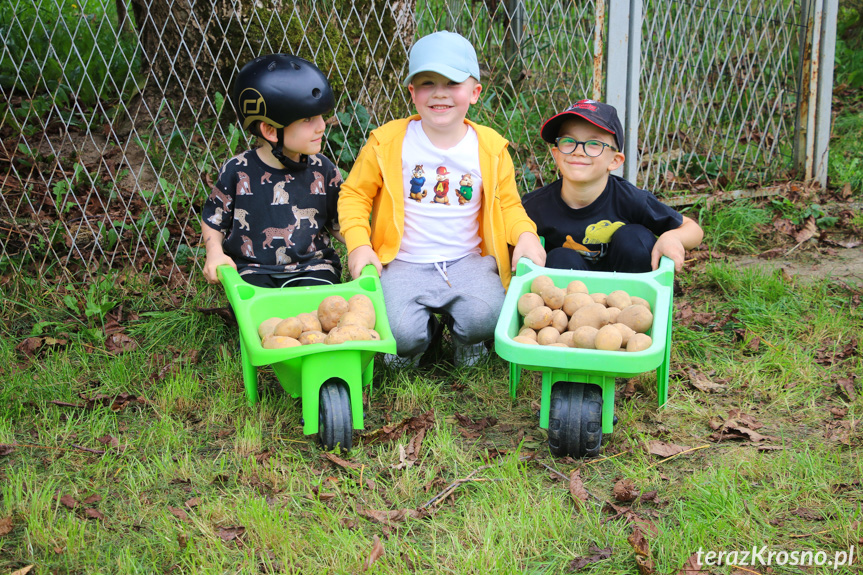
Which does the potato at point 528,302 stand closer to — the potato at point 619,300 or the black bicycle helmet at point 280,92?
the potato at point 619,300

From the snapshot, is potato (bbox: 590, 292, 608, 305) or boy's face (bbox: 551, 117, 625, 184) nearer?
potato (bbox: 590, 292, 608, 305)

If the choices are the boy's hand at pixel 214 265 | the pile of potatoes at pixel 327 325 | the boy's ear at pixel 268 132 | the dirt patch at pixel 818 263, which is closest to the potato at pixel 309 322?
the pile of potatoes at pixel 327 325

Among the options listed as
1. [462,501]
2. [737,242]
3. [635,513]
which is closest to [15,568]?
[462,501]

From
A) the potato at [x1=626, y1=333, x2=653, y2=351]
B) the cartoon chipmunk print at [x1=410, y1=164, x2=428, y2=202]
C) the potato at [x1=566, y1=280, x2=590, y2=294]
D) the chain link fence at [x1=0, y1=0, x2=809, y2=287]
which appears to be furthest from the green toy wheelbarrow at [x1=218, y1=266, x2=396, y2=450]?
the chain link fence at [x1=0, y1=0, x2=809, y2=287]

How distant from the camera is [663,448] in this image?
2.55 meters

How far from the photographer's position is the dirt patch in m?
4.04

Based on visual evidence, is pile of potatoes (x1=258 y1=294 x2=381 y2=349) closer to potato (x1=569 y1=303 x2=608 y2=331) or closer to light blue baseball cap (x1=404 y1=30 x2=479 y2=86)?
potato (x1=569 y1=303 x2=608 y2=331)

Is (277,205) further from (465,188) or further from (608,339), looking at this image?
(608,339)

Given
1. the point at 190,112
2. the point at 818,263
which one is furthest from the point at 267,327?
the point at 818,263

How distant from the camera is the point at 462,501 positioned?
2299 mm

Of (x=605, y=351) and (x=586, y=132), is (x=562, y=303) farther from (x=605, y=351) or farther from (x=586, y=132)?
(x=586, y=132)

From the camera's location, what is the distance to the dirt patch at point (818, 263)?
13.3 feet

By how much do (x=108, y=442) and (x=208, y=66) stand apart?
234 cm

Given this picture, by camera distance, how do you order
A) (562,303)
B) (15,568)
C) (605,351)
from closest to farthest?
(15,568) < (605,351) < (562,303)
